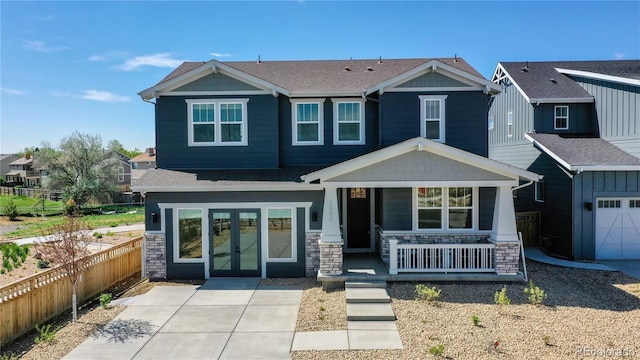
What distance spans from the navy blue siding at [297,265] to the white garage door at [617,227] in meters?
9.93

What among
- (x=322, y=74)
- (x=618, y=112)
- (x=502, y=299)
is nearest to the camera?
(x=502, y=299)

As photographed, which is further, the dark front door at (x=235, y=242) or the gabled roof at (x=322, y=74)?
the gabled roof at (x=322, y=74)

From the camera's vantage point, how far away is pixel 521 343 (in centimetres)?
695

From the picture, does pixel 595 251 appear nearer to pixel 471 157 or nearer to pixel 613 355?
pixel 471 157

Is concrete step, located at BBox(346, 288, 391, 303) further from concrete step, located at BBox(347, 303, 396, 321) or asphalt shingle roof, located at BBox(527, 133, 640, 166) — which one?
asphalt shingle roof, located at BBox(527, 133, 640, 166)

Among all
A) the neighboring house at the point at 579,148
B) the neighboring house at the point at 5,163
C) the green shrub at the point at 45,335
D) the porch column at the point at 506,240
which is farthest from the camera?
the neighboring house at the point at 5,163

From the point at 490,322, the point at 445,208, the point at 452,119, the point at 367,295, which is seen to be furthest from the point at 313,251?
the point at 452,119

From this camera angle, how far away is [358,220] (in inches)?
506

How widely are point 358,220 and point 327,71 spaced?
5.70m

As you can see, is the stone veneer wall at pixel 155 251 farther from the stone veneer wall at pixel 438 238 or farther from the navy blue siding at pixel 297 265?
the stone veneer wall at pixel 438 238

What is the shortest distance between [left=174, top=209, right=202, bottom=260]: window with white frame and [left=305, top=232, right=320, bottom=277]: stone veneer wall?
3135 mm

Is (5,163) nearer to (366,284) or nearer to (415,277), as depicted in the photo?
(366,284)

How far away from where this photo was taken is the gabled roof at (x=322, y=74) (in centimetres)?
1199

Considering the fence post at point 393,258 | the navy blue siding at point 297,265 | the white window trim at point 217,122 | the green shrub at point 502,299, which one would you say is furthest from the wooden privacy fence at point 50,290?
the green shrub at point 502,299
